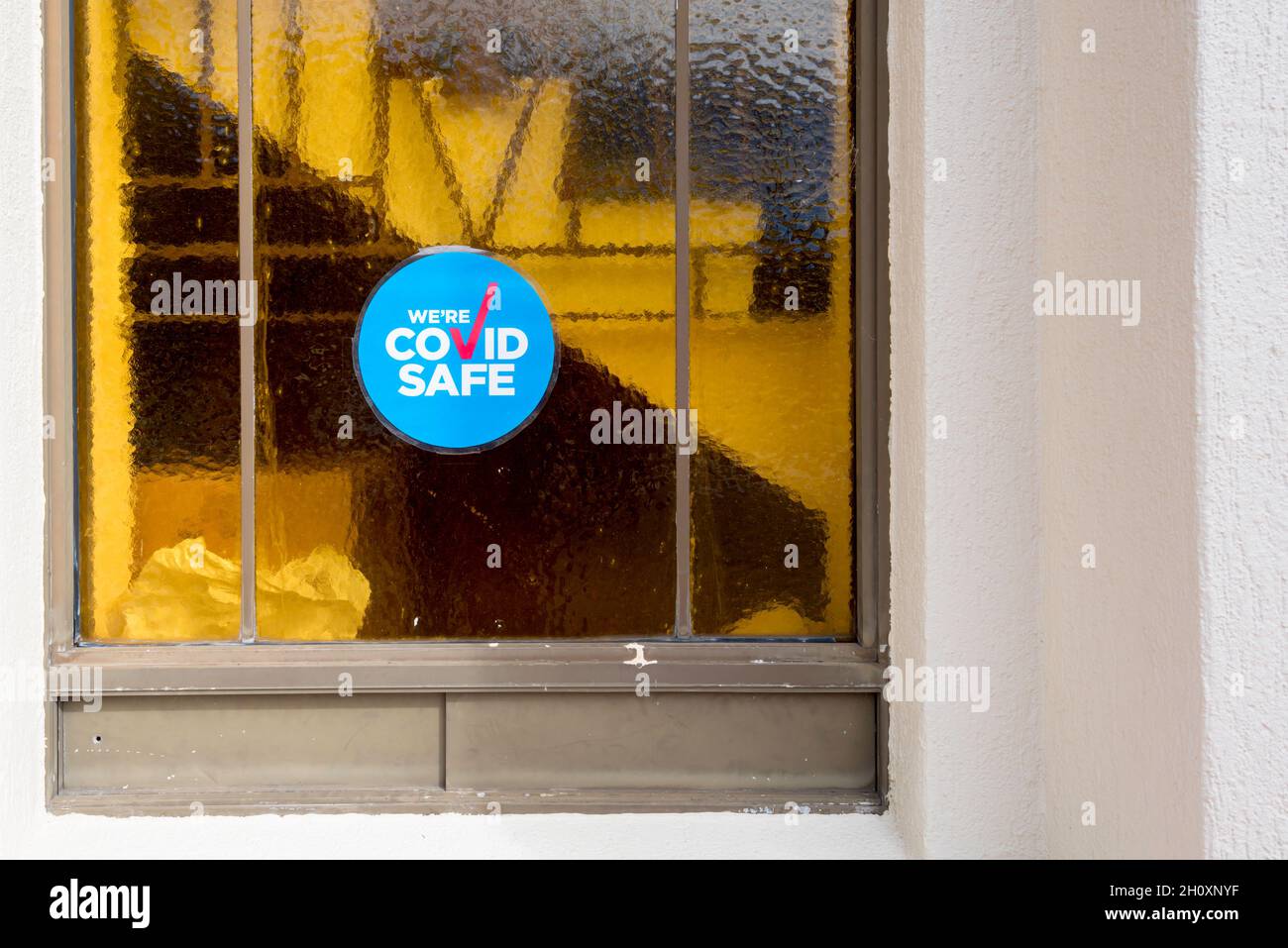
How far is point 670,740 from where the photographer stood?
2.92 m

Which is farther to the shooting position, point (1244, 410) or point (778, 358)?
point (778, 358)

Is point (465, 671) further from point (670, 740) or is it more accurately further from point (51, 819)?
point (51, 819)

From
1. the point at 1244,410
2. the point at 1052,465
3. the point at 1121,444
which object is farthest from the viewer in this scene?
the point at 1052,465

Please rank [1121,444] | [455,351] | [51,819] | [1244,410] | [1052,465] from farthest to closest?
[455,351]
[51,819]
[1052,465]
[1121,444]
[1244,410]

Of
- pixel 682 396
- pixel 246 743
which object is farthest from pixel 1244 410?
pixel 246 743

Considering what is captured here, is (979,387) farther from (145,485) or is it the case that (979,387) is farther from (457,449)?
(145,485)

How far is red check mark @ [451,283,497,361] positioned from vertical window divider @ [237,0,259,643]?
712 mm

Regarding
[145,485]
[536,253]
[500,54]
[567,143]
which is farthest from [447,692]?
[500,54]

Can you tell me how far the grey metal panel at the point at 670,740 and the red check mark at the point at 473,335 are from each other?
1195mm

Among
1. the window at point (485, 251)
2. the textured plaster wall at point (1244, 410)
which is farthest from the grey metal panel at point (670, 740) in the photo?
the textured plaster wall at point (1244, 410)

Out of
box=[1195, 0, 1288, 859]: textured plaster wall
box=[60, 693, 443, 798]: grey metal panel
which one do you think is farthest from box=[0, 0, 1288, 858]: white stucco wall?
box=[60, 693, 443, 798]: grey metal panel

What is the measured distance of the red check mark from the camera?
2.99m

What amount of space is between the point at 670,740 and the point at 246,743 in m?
1.46

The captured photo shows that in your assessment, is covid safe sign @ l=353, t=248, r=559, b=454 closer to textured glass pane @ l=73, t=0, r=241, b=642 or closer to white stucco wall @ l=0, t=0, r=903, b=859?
textured glass pane @ l=73, t=0, r=241, b=642
